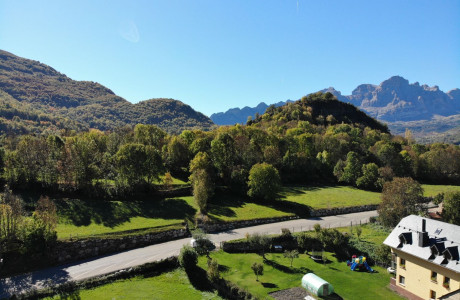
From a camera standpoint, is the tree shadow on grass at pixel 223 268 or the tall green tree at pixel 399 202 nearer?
the tree shadow on grass at pixel 223 268

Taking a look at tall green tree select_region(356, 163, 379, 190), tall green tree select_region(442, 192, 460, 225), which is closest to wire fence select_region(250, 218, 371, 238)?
tall green tree select_region(442, 192, 460, 225)

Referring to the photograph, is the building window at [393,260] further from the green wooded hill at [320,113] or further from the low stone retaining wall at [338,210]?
the green wooded hill at [320,113]

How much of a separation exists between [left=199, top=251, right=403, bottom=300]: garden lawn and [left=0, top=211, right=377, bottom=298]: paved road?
248 inches

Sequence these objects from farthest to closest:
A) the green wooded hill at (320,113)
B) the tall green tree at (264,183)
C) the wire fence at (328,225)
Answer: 1. the green wooded hill at (320,113)
2. the tall green tree at (264,183)
3. the wire fence at (328,225)

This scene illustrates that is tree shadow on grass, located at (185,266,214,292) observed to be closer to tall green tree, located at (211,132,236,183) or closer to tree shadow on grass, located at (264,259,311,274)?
tree shadow on grass, located at (264,259,311,274)

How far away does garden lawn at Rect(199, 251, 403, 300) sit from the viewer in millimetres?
33688

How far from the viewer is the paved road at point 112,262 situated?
107ft

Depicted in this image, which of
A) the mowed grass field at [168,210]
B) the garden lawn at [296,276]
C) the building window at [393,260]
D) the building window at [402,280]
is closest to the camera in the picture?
the garden lawn at [296,276]

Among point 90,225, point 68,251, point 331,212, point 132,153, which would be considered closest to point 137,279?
point 68,251

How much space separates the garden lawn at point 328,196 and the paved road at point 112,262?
1090 centimetres

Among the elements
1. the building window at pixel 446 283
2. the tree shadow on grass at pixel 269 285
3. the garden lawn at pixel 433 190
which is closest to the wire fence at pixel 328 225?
the tree shadow on grass at pixel 269 285

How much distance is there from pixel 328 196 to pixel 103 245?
175ft

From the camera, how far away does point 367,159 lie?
340ft

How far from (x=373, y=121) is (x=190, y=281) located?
537 ft
